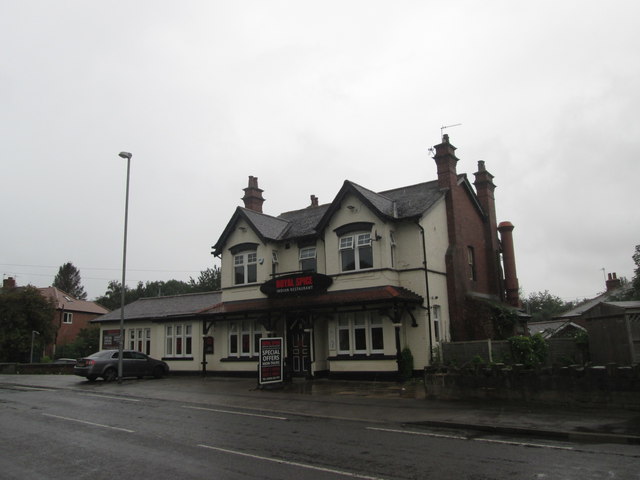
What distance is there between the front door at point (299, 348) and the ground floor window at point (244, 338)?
199 centimetres

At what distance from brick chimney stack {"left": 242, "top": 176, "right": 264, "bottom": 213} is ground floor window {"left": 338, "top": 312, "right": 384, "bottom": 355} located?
1134 cm

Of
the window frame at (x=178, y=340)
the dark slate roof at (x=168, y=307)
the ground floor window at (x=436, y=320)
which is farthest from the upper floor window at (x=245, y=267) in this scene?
the ground floor window at (x=436, y=320)

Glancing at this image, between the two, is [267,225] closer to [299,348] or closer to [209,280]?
[299,348]

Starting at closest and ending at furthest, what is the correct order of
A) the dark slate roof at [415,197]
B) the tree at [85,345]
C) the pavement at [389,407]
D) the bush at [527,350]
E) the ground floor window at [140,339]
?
the pavement at [389,407]
the bush at [527,350]
the dark slate roof at [415,197]
the ground floor window at [140,339]
the tree at [85,345]

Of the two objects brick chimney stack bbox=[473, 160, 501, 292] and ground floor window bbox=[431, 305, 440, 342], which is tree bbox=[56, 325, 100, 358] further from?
brick chimney stack bbox=[473, 160, 501, 292]

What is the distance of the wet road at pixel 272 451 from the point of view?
24.7 feet

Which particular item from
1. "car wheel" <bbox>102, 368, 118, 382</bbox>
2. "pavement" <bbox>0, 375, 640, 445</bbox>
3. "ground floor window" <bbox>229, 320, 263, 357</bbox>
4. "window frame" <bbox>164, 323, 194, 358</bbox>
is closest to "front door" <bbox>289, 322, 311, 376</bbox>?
"pavement" <bbox>0, 375, 640, 445</bbox>

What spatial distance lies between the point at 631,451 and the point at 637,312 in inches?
247

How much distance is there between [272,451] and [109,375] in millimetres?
18406

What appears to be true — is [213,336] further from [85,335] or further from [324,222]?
[85,335]

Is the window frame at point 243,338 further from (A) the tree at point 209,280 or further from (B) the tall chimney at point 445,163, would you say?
(A) the tree at point 209,280

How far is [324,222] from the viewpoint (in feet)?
75.9

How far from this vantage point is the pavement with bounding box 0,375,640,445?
1052 cm

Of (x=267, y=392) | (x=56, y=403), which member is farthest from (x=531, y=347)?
(x=56, y=403)
